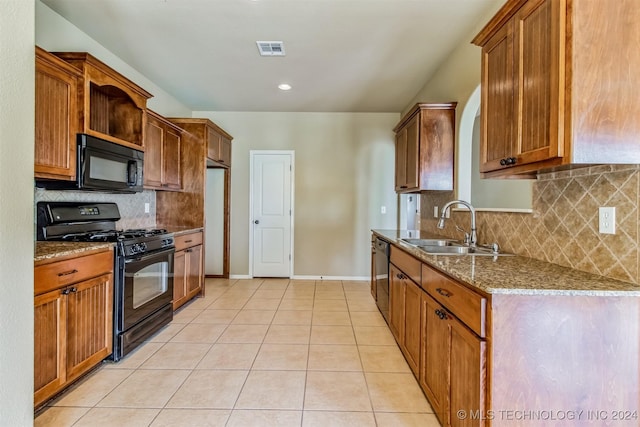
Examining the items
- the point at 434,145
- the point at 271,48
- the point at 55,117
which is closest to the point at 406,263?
the point at 434,145

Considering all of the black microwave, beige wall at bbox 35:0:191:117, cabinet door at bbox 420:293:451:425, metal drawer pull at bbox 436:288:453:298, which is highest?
beige wall at bbox 35:0:191:117

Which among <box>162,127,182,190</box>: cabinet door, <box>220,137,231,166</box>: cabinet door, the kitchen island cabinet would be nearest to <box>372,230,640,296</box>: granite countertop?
the kitchen island cabinet

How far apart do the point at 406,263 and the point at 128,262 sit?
206 centimetres

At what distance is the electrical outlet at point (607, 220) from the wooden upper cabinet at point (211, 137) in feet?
12.6

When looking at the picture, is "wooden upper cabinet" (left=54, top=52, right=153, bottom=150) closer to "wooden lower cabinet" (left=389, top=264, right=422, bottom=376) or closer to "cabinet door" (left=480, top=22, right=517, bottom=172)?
"wooden lower cabinet" (left=389, top=264, right=422, bottom=376)

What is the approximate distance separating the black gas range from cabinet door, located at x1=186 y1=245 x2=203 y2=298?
1.83 ft

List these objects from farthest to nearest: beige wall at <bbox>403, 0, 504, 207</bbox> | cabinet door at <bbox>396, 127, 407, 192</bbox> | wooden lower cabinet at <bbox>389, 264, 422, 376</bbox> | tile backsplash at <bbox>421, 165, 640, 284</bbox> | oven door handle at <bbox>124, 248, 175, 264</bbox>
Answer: cabinet door at <bbox>396, 127, 407, 192</bbox>
beige wall at <bbox>403, 0, 504, 207</bbox>
oven door handle at <bbox>124, 248, 175, 264</bbox>
wooden lower cabinet at <bbox>389, 264, 422, 376</bbox>
tile backsplash at <bbox>421, 165, 640, 284</bbox>

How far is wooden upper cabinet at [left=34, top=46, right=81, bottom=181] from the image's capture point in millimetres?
2008

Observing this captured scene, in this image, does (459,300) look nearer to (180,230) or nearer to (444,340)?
(444,340)

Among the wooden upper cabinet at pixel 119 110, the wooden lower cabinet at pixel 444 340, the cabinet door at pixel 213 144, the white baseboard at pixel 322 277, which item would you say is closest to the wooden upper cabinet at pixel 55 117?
the wooden upper cabinet at pixel 119 110

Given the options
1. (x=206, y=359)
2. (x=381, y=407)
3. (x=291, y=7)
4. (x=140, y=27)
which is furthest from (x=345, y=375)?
(x=140, y=27)

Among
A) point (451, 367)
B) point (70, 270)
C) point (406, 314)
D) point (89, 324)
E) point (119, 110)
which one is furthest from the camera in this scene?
point (119, 110)

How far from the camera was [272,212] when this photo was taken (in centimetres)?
509

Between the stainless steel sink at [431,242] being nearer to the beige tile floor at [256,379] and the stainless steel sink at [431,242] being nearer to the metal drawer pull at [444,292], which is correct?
the beige tile floor at [256,379]
